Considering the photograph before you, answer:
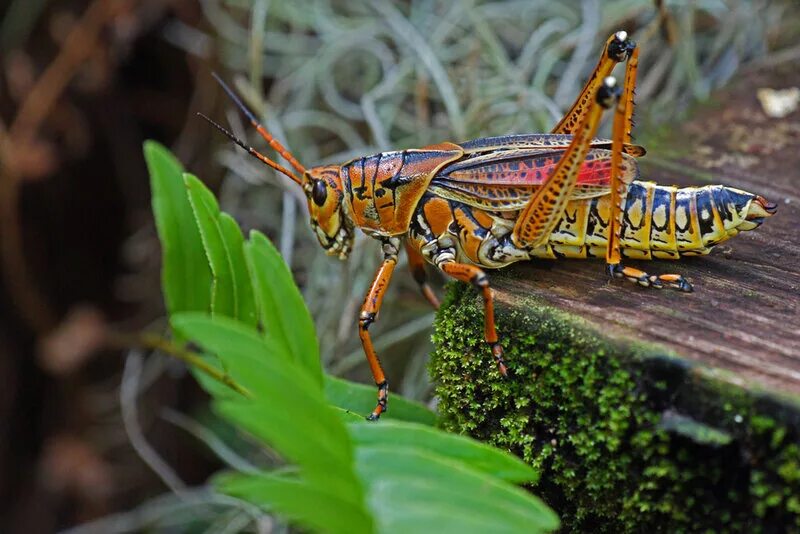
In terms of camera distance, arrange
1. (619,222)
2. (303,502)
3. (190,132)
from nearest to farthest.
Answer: (303,502)
(619,222)
(190,132)

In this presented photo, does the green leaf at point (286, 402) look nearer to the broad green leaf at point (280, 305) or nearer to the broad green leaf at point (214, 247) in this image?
the broad green leaf at point (280, 305)

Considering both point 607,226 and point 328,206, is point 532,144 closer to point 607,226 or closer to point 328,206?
point 607,226

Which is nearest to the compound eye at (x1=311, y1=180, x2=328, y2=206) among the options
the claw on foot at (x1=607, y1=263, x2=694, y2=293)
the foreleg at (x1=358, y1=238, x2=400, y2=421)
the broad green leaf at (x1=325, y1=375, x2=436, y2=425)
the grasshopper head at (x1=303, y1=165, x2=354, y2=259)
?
the grasshopper head at (x1=303, y1=165, x2=354, y2=259)

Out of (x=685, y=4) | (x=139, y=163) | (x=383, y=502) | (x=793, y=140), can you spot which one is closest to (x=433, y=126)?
(x=685, y=4)

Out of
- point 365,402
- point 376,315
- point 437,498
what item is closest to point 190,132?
point 376,315

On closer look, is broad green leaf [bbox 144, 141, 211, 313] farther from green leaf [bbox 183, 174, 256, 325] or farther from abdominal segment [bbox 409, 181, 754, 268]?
abdominal segment [bbox 409, 181, 754, 268]

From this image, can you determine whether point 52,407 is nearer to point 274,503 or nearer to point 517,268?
point 517,268
